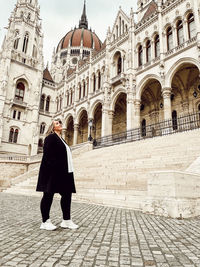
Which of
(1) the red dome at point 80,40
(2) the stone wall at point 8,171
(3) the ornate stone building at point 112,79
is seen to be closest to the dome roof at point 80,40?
(1) the red dome at point 80,40

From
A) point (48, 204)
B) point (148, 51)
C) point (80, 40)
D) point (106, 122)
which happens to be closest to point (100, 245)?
point (48, 204)

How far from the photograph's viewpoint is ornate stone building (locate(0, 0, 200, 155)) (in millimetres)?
17547

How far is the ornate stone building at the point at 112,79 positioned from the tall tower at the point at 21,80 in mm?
140

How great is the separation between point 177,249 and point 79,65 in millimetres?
31835

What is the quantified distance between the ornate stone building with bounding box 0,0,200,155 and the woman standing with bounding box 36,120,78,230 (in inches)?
569

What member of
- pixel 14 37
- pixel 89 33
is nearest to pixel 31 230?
pixel 14 37

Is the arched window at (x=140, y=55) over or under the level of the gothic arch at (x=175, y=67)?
over

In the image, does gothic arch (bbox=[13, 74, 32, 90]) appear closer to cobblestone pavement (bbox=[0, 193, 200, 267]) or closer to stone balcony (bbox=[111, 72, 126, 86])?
stone balcony (bbox=[111, 72, 126, 86])

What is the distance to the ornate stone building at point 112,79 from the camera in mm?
17547

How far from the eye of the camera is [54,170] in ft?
10.7

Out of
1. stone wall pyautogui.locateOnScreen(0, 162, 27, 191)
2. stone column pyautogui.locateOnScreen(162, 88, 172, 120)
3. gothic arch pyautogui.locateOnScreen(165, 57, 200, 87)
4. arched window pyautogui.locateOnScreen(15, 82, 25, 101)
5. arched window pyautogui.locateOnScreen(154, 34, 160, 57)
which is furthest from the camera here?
arched window pyautogui.locateOnScreen(15, 82, 25, 101)

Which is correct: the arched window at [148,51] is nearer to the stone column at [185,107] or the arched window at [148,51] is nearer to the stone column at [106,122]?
the stone column at [185,107]

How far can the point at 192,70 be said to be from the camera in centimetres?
1861

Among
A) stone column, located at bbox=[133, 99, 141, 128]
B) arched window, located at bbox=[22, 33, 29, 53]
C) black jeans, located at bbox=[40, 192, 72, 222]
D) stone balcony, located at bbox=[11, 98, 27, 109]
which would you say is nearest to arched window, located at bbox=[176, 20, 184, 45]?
stone column, located at bbox=[133, 99, 141, 128]
